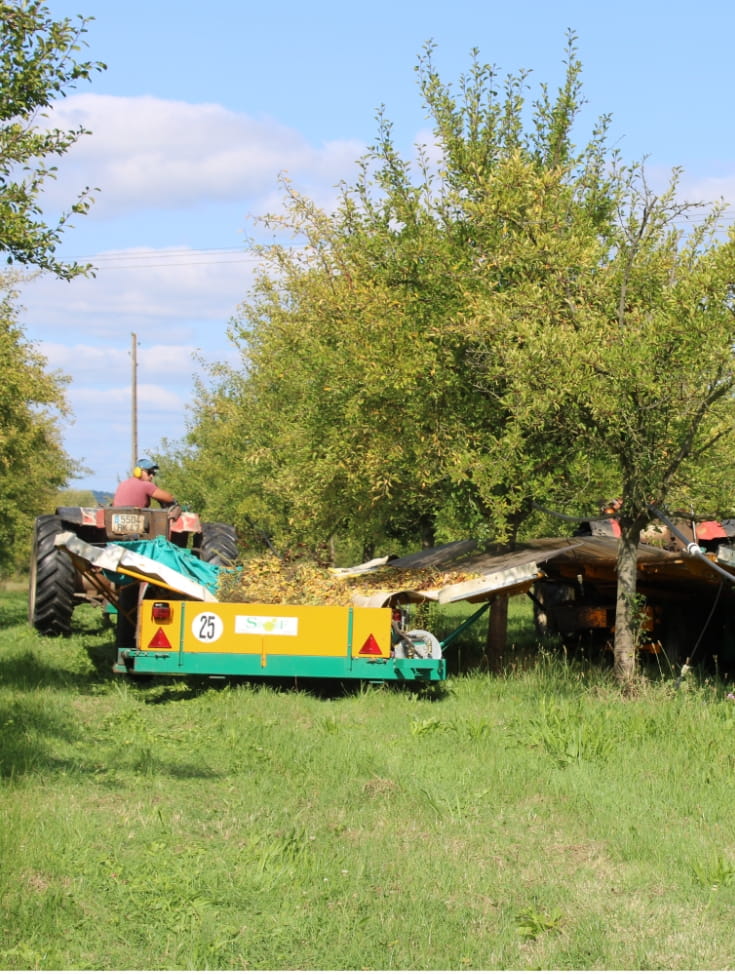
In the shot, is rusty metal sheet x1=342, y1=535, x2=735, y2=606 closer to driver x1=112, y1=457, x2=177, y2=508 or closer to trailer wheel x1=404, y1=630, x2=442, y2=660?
trailer wheel x1=404, y1=630, x2=442, y2=660

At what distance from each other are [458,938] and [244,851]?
1522 millimetres

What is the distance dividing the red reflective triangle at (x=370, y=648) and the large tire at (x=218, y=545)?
421 cm

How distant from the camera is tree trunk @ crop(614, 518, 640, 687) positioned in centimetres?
1124

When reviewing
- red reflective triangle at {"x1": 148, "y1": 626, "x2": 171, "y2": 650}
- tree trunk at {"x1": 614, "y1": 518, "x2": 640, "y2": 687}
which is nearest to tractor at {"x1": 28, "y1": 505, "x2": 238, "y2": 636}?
red reflective triangle at {"x1": 148, "y1": 626, "x2": 171, "y2": 650}

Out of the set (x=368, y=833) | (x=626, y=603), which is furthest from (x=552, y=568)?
(x=368, y=833)

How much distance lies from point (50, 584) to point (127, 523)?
220cm

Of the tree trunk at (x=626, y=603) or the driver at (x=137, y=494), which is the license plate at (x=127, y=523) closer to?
the driver at (x=137, y=494)

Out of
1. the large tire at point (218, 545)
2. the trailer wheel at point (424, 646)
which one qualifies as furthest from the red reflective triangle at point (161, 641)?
the large tire at point (218, 545)

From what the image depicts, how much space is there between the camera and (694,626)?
14000mm

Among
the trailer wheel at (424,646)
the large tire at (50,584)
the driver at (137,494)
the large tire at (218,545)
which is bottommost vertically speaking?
the trailer wheel at (424,646)

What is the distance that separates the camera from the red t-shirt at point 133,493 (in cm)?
1458

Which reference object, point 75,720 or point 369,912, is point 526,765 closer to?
point 369,912

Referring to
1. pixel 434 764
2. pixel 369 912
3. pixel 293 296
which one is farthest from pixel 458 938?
pixel 293 296

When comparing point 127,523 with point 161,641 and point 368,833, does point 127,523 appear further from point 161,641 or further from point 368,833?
point 368,833
